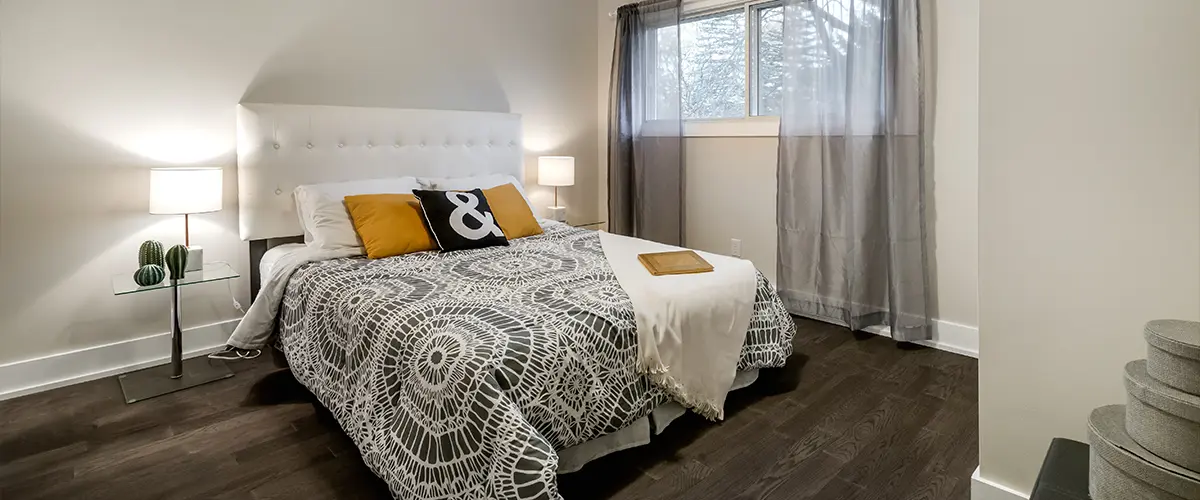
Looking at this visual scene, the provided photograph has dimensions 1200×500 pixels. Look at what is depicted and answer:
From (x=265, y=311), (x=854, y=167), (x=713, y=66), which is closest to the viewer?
(x=265, y=311)

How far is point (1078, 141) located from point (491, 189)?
277cm

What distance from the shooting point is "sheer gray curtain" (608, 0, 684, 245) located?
429 centimetres

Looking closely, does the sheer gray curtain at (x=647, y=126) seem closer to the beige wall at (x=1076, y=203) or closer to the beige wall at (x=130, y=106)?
the beige wall at (x=130, y=106)

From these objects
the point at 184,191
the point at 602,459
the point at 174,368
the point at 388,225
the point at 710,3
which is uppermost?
the point at 710,3

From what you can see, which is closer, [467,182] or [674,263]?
[674,263]

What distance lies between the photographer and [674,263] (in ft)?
8.79

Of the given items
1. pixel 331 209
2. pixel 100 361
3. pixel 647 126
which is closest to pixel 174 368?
pixel 100 361

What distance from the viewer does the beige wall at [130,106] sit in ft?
8.70

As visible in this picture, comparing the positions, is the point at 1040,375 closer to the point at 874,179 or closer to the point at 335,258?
the point at 874,179

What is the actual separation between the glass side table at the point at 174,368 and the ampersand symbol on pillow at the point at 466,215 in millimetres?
1023

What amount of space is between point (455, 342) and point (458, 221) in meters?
1.44

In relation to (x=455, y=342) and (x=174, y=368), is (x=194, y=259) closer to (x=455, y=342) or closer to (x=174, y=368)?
(x=174, y=368)

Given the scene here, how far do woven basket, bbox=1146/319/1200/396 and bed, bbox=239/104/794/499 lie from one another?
1.27 m

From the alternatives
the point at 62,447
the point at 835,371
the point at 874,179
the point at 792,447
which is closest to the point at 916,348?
the point at 835,371
